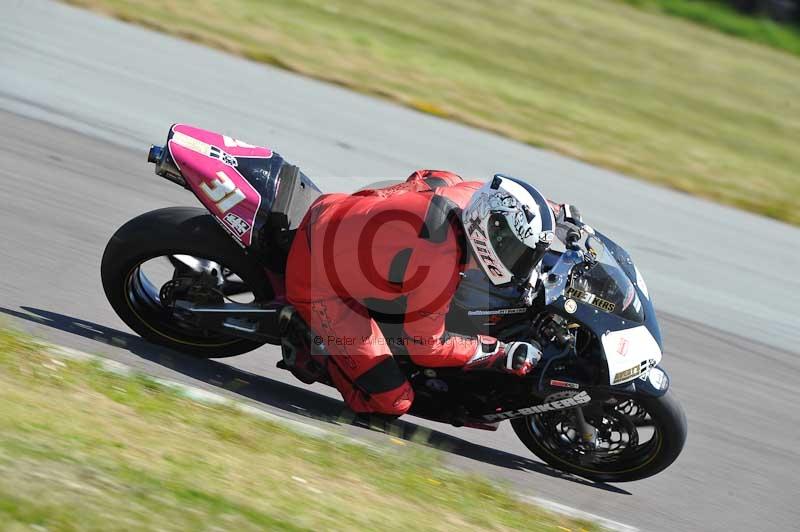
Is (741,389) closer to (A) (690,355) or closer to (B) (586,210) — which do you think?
(A) (690,355)

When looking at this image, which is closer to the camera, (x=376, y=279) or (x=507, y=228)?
(x=507, y=228)

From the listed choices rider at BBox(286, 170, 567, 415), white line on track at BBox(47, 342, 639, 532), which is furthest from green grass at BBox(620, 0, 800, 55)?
white line on track at BBox(47, 342, 639, 532)

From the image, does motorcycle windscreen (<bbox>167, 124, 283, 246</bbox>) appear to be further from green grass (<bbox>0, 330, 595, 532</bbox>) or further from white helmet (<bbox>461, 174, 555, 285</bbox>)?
white helmet (<bbox>461, 174, 555, 285</bbox>)

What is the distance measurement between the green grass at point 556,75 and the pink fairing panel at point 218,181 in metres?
5.90

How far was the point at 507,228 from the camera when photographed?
4.91 m

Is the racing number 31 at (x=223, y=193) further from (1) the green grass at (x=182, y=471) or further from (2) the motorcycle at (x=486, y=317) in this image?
(1) the green grass at (x=182, y=471)

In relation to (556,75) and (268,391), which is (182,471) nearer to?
(268,391)

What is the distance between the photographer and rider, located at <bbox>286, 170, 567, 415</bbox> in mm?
4980

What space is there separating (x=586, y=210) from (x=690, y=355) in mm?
2975

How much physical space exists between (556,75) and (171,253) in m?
12.5

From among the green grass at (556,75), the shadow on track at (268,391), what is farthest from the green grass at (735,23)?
the shadow on track at (268,391)

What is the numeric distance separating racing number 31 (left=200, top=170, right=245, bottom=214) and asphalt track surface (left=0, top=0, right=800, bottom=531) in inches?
36.3

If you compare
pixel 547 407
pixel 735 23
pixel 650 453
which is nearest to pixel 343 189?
pixel 547 407

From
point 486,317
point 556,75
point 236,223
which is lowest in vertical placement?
point 486,317
